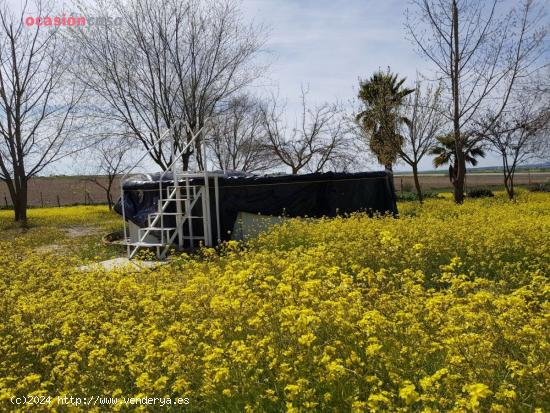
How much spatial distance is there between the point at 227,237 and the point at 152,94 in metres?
7.33

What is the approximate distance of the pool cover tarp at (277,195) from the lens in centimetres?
1138

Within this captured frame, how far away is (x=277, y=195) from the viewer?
11.7 metres

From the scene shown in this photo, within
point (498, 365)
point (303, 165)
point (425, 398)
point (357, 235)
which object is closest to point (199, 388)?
point (425, 398)

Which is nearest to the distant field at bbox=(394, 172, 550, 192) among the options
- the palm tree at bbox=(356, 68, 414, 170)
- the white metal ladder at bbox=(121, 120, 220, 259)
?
the palm tree at bbox=(356, 68, 414, 170)

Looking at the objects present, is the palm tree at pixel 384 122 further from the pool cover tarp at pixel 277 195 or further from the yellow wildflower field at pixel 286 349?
the yellow wildflower field at pixel 286 349

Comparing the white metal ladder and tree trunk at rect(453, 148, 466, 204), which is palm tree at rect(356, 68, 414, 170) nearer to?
tree trunk at rect(453, 148, 466, 204)

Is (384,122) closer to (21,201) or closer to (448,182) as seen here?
(21,201)

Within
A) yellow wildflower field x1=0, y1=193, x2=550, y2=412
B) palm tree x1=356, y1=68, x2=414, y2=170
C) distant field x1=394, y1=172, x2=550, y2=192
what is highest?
palm tree x1=356, y1=68, x2=414, y2=170

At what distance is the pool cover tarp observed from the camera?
1138 centimetres

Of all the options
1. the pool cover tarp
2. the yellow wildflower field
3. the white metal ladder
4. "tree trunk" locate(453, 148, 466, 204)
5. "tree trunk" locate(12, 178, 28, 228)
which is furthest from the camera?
"tree trunk" locate(12, 178, 28, 228)

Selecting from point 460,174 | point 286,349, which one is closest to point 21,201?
point 460,174

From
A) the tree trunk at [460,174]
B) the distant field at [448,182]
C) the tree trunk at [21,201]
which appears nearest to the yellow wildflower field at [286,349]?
the tree trunk at [460,174]

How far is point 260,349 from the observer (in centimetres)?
318

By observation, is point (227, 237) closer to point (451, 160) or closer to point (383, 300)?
point (383, 300)
